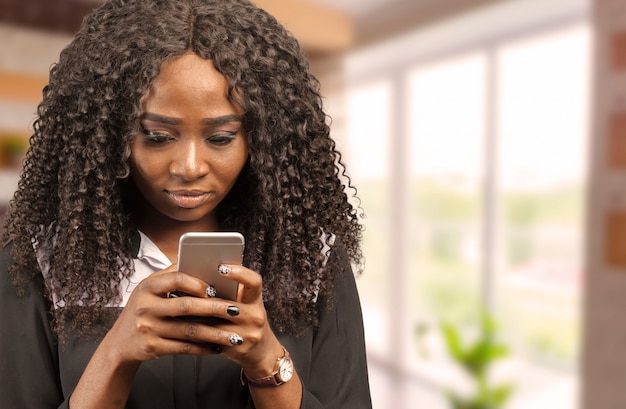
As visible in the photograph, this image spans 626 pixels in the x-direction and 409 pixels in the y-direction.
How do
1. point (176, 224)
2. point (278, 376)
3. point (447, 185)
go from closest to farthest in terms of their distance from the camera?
point (278, 376), point (176, 224), point (447, 185)

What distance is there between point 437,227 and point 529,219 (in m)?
0.57

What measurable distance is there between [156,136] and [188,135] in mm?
39

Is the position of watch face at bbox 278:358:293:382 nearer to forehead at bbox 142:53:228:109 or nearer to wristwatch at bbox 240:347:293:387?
wristwatch at bbox 240:347:293:387

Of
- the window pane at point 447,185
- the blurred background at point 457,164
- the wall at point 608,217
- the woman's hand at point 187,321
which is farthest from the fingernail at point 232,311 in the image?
the window pane at point 447,185

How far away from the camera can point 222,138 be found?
2.36 feet

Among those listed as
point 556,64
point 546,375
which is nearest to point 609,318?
point 546,375

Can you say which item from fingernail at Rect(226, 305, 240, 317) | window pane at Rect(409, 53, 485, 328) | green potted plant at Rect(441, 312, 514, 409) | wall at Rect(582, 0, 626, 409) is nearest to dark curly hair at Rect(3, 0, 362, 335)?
fingernail at Rect(226, 305, 240, 317)

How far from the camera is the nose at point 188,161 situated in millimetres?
694

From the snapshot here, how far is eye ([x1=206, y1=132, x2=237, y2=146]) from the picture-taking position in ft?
2.34

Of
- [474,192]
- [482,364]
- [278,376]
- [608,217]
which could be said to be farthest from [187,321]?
[474,192]

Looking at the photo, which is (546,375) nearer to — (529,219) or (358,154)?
(529,219)

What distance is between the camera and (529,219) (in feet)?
9.07

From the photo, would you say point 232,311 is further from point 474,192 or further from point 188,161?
point 474,192

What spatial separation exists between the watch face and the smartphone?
0.42 feet
